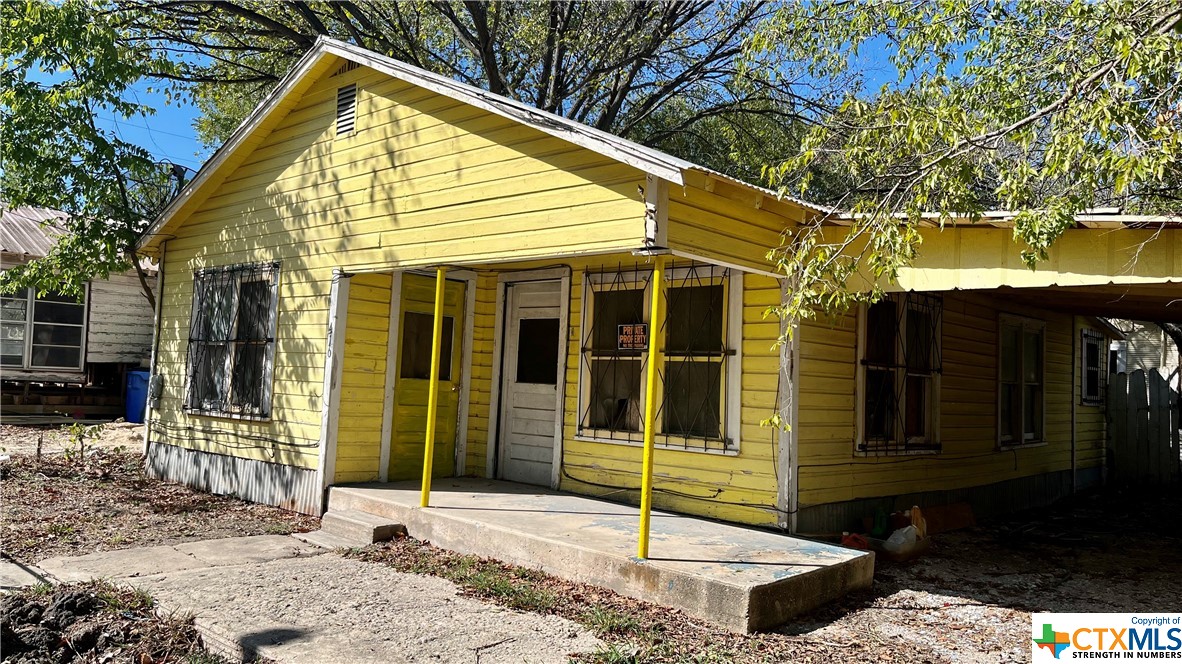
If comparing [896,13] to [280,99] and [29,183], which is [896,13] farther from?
[29,183]

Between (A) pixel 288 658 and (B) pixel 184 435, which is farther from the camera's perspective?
(B) pixel 184 435

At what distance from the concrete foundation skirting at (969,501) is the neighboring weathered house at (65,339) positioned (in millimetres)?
14499

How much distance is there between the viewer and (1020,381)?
10227mm

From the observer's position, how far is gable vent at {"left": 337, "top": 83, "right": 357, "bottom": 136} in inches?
326

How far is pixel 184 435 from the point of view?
32.7 feet

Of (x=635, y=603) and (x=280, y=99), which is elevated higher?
(x=280, y=99)

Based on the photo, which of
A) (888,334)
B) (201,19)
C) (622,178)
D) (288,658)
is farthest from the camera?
(201,19)

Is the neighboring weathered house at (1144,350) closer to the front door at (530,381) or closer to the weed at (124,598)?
the front door at (530,381)

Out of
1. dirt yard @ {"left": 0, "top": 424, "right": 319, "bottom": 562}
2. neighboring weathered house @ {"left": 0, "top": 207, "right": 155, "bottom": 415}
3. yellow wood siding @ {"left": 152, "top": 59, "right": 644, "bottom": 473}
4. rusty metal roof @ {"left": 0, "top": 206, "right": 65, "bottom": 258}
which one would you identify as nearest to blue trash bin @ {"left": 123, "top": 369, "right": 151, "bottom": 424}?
neighboring weathered house @ {"left": 0, "top": 207, "right": 155, "bottom": 415}

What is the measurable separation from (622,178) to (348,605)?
10.9ft

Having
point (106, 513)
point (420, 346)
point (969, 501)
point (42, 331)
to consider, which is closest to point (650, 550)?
point (420, 346)

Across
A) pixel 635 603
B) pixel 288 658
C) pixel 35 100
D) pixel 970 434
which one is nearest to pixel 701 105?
pixel 970 434

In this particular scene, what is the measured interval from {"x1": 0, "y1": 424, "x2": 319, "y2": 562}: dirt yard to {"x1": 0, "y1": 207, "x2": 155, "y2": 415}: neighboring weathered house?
5.12 meters

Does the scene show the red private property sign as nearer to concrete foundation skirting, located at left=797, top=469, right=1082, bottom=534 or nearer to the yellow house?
the yellow house
